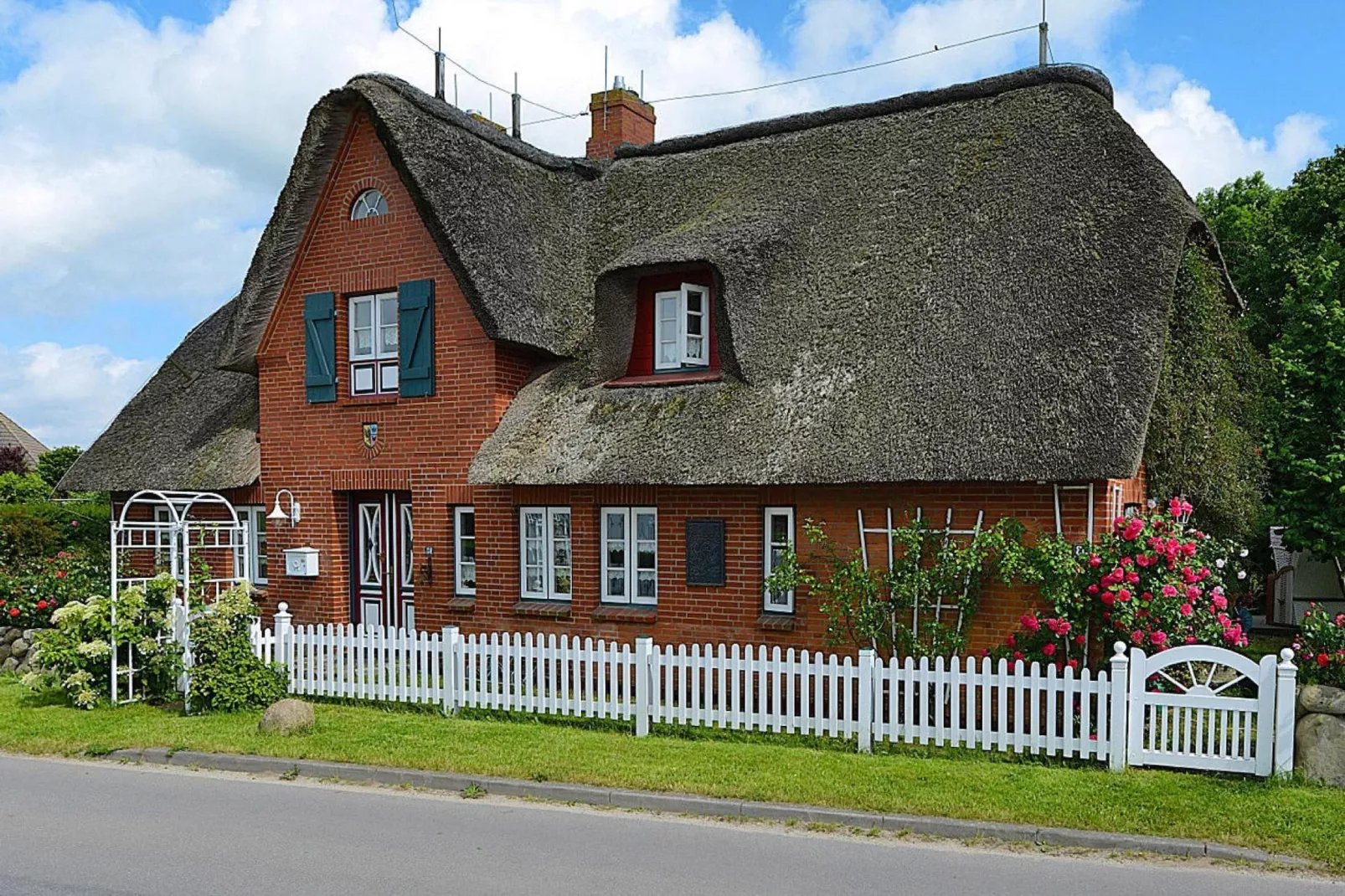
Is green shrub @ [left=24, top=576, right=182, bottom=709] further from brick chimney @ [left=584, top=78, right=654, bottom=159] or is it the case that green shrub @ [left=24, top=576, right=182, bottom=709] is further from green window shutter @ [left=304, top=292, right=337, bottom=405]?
brick chimney @ [left=584, top=78, right=654, bottom=159]

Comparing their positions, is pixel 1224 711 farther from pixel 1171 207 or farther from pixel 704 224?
pixel 704 224

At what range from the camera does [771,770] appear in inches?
362

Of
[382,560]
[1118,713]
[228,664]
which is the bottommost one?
[228,664]

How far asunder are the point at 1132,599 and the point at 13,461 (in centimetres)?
4391

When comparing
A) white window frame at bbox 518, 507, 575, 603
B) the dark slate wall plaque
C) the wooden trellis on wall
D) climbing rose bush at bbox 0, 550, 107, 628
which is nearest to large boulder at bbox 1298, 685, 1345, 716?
the wooden trellis on wall

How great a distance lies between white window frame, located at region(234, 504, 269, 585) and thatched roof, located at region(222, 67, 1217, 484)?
2186 mm

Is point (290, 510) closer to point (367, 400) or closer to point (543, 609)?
point (367, 400)

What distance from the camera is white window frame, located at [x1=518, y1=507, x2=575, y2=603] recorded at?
13.9m

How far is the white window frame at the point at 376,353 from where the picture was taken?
49.3 feet

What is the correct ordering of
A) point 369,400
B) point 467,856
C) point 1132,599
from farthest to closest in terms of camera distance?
point 369,400, point 1132,599, point 467,856

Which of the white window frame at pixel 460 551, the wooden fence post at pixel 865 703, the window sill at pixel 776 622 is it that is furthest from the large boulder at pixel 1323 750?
the white window frame at pixel 460 551

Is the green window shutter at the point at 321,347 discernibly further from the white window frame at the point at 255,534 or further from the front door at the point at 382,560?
the white window frame at the point at 255,534

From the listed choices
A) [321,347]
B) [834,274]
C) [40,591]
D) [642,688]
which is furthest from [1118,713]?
[40,591]

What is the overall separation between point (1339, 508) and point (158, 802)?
12154mm
